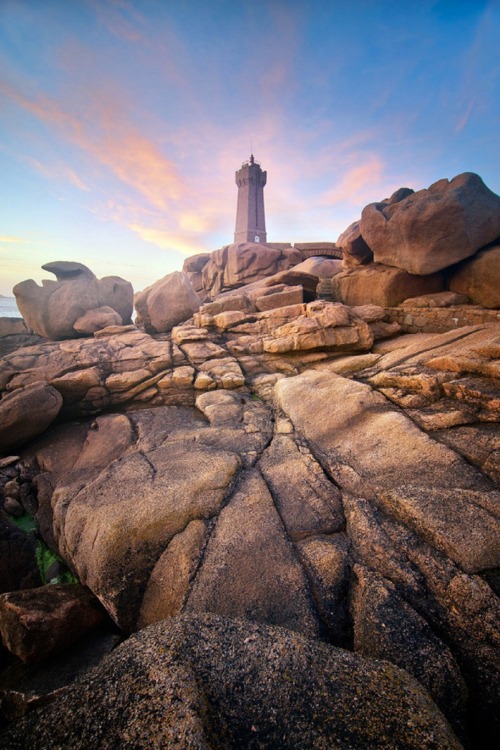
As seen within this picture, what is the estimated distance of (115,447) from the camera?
6418mm

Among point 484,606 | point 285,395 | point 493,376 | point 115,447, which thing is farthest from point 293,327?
point 484,606

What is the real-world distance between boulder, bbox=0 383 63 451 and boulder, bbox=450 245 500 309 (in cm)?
1356

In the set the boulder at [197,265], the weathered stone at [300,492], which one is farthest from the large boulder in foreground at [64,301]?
the boulder at [197,265]

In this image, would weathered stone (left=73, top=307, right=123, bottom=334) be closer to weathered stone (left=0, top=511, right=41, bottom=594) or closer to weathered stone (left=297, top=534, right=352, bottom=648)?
weathered stone (left=0, top=511, right=41, bottom=594)

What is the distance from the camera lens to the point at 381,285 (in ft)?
35.2

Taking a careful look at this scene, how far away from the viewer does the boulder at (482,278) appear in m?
8.48

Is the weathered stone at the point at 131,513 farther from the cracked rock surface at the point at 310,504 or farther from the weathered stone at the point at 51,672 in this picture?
the weathered stone at the point at 51,672

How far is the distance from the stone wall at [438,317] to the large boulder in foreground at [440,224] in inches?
58.1

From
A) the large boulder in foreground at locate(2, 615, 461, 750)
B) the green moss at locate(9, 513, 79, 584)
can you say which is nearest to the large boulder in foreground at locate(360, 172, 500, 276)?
the large boulder in foreground at locate(2, 615, 461, 750)

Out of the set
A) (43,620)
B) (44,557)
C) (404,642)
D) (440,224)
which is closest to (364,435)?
(404,642)

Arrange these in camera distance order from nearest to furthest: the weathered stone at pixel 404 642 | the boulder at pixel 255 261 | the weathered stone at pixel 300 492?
the weathered stone at pixel 404 642, the weathered stone at pixel 300 492, the boulder at pixel 255 261

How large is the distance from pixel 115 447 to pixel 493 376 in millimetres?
8379

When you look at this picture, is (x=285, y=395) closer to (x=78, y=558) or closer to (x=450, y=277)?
(x=78, y=558)

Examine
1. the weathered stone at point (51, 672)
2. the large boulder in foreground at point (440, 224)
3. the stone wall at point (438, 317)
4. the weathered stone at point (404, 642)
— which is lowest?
the weathered stone at point (51, 672)
